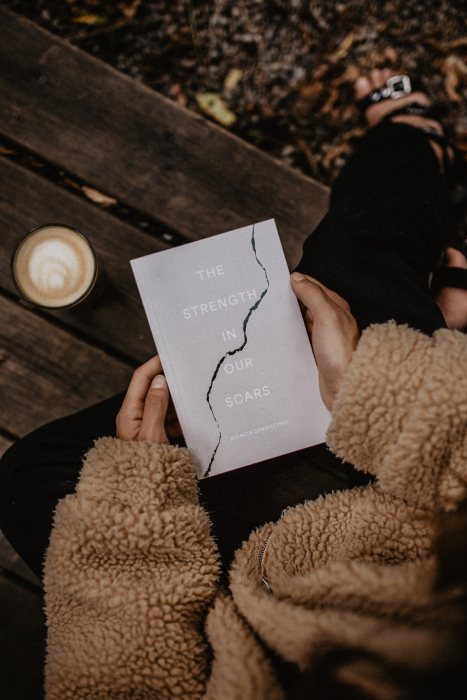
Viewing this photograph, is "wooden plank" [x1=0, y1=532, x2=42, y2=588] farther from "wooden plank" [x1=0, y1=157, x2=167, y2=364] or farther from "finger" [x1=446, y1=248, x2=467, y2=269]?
"finger" [x1=446, y1=248, x2=467, y2=269]

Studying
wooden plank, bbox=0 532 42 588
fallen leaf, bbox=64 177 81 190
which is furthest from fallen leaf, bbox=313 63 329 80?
wooden plank, bbox=0 532 42 588

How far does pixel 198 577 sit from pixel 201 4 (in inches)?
47.6

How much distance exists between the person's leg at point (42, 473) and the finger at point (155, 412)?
0.10m

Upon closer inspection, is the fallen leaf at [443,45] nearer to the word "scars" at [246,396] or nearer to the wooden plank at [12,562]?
the word "scars" at [246,396]

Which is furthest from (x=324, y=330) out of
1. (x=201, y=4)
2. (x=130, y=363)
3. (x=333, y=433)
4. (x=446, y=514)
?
(x=201, y=4)

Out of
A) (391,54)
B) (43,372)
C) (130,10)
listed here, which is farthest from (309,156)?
(43,372)

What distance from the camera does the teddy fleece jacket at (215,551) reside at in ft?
1.56

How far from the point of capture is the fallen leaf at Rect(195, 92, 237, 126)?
94 cm

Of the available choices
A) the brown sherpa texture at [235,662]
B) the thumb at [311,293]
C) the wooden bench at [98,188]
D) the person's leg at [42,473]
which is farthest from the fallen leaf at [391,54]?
the brown sherpa texture at [235,662]

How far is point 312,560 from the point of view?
0.59 metres

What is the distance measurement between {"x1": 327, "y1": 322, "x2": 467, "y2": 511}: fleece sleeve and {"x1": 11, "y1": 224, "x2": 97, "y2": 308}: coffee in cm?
49

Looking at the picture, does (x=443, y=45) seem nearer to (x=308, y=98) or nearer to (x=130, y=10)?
(x=308, y=98)

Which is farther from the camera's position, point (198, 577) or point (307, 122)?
point (307, 122)

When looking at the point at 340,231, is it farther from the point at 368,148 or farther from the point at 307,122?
the point at 307,122
